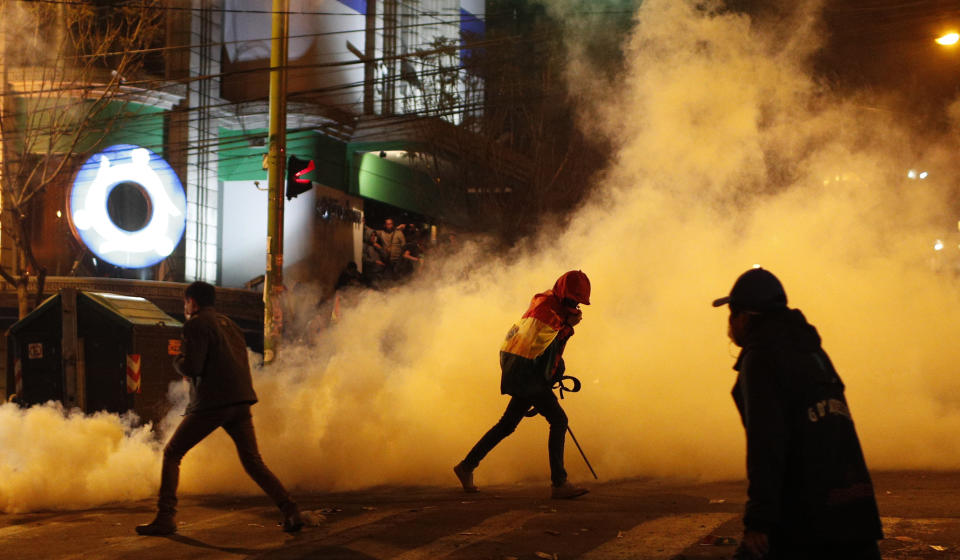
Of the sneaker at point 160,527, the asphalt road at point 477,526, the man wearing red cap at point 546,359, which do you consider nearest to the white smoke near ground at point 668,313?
the asphalt road at point 477,526

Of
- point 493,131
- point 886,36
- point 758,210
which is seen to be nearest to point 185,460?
point 758,210

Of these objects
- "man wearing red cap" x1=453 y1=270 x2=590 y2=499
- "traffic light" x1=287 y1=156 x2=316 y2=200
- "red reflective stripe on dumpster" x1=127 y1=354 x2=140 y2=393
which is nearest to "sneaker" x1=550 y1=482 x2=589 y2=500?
"man wearing red cap" x1=453 y1=270 x2=590 y2=499

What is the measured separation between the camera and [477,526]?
6156mm

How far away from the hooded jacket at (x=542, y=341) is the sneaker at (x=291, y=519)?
1.93 m

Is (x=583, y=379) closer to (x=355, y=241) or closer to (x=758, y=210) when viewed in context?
(x=758, y=210)

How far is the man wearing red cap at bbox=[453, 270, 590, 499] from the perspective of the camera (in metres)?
7.29

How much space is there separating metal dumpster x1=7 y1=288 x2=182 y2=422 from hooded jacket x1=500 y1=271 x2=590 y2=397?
4.64 metres

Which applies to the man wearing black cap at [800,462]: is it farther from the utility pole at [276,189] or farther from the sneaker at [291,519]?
the utility pole at [276,189]

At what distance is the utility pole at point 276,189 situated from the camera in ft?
41.7

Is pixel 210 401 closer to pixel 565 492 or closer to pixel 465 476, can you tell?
pixel 465 476

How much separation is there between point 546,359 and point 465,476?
3.77 feet

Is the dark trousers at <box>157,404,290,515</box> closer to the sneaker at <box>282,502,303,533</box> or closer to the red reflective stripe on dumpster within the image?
the sneaker at <box>282,502,303,533</box>

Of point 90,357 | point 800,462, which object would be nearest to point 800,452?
point 800,462

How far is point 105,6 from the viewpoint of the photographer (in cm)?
1820
